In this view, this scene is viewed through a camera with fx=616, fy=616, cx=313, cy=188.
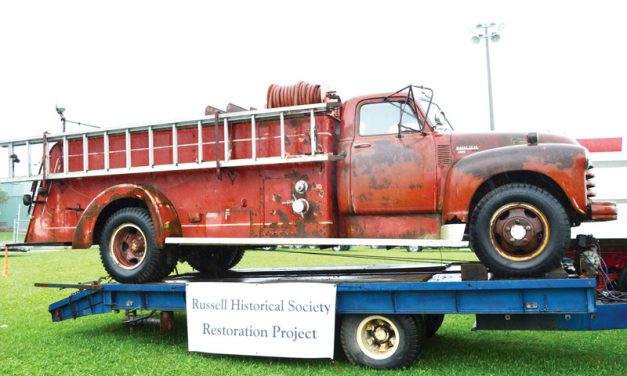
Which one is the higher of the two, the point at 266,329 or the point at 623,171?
the point at 623,171

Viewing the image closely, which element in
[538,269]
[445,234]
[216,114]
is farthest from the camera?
[216,114]

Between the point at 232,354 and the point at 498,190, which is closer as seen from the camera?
the point at 498,190

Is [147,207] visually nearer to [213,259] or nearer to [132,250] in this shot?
[132,250]

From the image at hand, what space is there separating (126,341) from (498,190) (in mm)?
4848

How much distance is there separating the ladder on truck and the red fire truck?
17mm

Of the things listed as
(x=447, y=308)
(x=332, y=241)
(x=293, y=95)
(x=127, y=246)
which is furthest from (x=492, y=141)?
(x=127, y=246)

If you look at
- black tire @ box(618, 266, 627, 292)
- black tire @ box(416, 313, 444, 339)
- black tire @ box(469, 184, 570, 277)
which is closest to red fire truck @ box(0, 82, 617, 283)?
black tire @ box(469, 184, 570, 277)

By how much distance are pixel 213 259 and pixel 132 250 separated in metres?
1.53

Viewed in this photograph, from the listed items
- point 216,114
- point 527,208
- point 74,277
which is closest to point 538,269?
point 527,208

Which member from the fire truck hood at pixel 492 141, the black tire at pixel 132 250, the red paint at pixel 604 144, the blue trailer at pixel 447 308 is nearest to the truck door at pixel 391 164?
the fire truck hood at pixel 492 141

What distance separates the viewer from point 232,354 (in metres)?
6.66

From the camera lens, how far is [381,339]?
6.15 meters

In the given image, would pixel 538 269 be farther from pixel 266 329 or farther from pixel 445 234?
pixel 266 329

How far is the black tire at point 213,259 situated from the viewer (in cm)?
874
